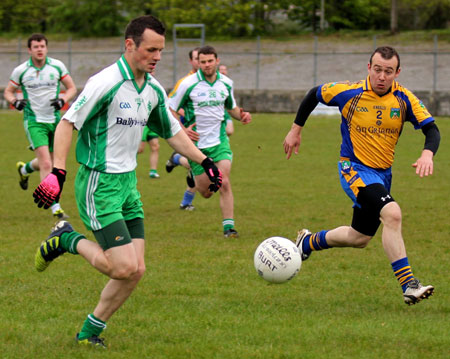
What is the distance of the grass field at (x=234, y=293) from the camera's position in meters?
5.45

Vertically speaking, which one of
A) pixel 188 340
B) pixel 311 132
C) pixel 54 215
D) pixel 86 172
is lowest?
pixel 311 132

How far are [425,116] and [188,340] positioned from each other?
2756 millimetres

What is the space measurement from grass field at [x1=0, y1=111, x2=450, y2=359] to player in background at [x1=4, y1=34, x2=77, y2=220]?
999 mm

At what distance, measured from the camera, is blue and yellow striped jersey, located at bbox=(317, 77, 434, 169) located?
6711 millimetres

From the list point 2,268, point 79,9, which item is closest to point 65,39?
point 79,9

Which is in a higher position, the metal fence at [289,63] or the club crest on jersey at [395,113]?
the club crest on jersey at [395,113]

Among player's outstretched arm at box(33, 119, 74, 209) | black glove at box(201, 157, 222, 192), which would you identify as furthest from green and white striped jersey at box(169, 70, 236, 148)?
player's outstretched arm at box(33, 119, 74, 209)

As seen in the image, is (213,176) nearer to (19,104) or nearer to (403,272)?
(403,272)

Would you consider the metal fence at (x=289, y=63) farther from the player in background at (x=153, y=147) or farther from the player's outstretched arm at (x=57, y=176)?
the player's outstretched arm at (x=57, y=176)

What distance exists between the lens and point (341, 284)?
726 centimetres

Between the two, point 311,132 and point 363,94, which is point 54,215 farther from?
point 311,132

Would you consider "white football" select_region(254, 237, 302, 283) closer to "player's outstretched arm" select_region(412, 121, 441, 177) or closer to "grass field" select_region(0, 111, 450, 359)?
→ "grass field" select_region(0, 111, 450, 359)

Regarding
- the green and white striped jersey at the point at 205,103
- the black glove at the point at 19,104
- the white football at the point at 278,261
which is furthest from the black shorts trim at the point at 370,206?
the black glove at the point at 19,104

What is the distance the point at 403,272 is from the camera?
6.25 meters
